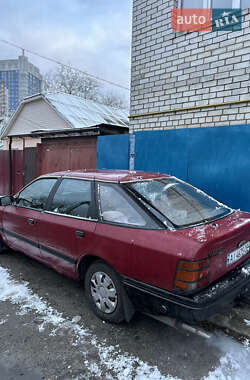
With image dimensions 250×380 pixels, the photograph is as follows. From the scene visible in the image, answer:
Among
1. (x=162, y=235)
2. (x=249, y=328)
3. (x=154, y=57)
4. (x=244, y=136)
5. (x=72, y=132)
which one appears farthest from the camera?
(x=72, y=132)

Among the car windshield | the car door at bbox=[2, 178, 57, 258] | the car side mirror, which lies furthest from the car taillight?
the car side mirror

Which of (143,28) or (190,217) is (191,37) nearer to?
(143,28)

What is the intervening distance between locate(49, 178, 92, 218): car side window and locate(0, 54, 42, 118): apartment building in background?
23248mm

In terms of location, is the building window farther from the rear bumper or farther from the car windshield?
the rear bumper

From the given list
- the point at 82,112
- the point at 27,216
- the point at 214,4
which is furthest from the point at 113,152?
the point at 82,112

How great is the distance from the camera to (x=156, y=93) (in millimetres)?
5145

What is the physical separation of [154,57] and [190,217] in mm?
3983

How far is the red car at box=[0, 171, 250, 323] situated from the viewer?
2.00m

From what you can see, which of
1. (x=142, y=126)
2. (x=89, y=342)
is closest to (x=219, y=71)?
(x=142, y=126)

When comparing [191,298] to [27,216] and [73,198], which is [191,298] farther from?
[27,216]

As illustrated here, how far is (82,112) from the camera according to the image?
43.8 ft

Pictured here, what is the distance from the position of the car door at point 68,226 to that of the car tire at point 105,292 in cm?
23

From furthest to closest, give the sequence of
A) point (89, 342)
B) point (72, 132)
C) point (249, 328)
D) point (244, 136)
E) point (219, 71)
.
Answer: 1. point (72, 132)
2. point (219, 71)
3. point (244, 136)
4. point (249, 328)
5. point (89, 342)

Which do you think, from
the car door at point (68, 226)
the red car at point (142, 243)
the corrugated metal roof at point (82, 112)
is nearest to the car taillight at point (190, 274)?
the red car at point (142, 243)
